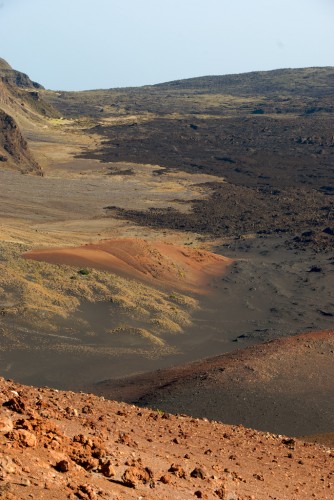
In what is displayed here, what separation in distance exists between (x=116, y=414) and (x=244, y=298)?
26382 millimetres

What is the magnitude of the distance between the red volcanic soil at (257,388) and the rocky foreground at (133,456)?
579 centimetres

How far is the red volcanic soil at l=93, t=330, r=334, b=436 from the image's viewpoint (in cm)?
2105

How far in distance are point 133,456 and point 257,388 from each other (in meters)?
12.3

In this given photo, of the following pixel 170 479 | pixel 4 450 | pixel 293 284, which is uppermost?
pixel 4 450

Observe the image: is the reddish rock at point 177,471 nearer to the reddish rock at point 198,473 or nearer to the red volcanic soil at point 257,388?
the reddish rock at point 198,473

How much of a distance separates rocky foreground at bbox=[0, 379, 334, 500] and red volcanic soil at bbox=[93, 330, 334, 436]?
19.0 ft

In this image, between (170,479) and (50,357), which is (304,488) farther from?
(50,357)

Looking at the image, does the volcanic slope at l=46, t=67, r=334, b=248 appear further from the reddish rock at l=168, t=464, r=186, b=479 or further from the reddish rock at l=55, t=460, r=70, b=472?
the reddish rock at l=55, t=460, r=70, b=472

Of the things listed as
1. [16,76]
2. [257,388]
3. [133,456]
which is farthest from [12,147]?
[16,76]

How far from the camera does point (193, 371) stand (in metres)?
24.5

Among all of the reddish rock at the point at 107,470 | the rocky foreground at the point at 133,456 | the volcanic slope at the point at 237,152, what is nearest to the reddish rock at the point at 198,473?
the rocky foreground at the point at 133,456

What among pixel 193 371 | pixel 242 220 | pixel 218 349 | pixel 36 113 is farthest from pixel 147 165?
pixel 193 371

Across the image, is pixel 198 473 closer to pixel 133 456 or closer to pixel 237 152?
pixel 133 456

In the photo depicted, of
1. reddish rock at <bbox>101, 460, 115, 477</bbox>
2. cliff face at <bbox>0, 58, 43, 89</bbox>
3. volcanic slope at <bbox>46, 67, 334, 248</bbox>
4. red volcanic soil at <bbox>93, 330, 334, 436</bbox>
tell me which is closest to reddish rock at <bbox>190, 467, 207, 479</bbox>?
reddish rock at <bbox>101, 460, 115, 477</bbox>
